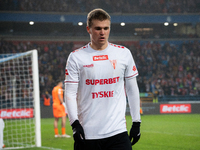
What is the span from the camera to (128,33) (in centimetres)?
3438

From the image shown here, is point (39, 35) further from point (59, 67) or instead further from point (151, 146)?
point (151, 146)

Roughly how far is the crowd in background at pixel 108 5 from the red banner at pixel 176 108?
14177mm

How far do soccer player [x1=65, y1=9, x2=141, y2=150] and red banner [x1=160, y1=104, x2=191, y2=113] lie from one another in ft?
63.8

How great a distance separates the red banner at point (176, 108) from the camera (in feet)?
72.5

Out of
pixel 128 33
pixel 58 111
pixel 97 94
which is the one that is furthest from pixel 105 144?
pixel 128 33

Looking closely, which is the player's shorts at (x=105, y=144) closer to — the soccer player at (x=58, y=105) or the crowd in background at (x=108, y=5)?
the soccer player at (x=58, y=105)

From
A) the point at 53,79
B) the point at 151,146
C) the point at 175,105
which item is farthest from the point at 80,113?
the point at 53,79

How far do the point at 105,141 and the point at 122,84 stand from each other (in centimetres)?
54

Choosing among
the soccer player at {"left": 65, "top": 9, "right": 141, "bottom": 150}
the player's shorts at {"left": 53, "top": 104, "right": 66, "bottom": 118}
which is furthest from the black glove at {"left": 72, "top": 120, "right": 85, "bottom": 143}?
the player's shorts at {"left": 53, "top": 104, "right": 66, "bottom": 118}

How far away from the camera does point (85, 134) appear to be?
3031 millimetres

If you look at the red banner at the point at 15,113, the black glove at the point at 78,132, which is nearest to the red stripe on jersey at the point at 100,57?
the black glove at the point at 78,132

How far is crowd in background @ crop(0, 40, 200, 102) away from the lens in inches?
1046

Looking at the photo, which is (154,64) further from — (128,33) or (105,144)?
(105,144)

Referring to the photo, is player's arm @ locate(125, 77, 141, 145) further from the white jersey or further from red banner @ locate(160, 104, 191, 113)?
red banner @ locate(160, 104, 191, 113)
